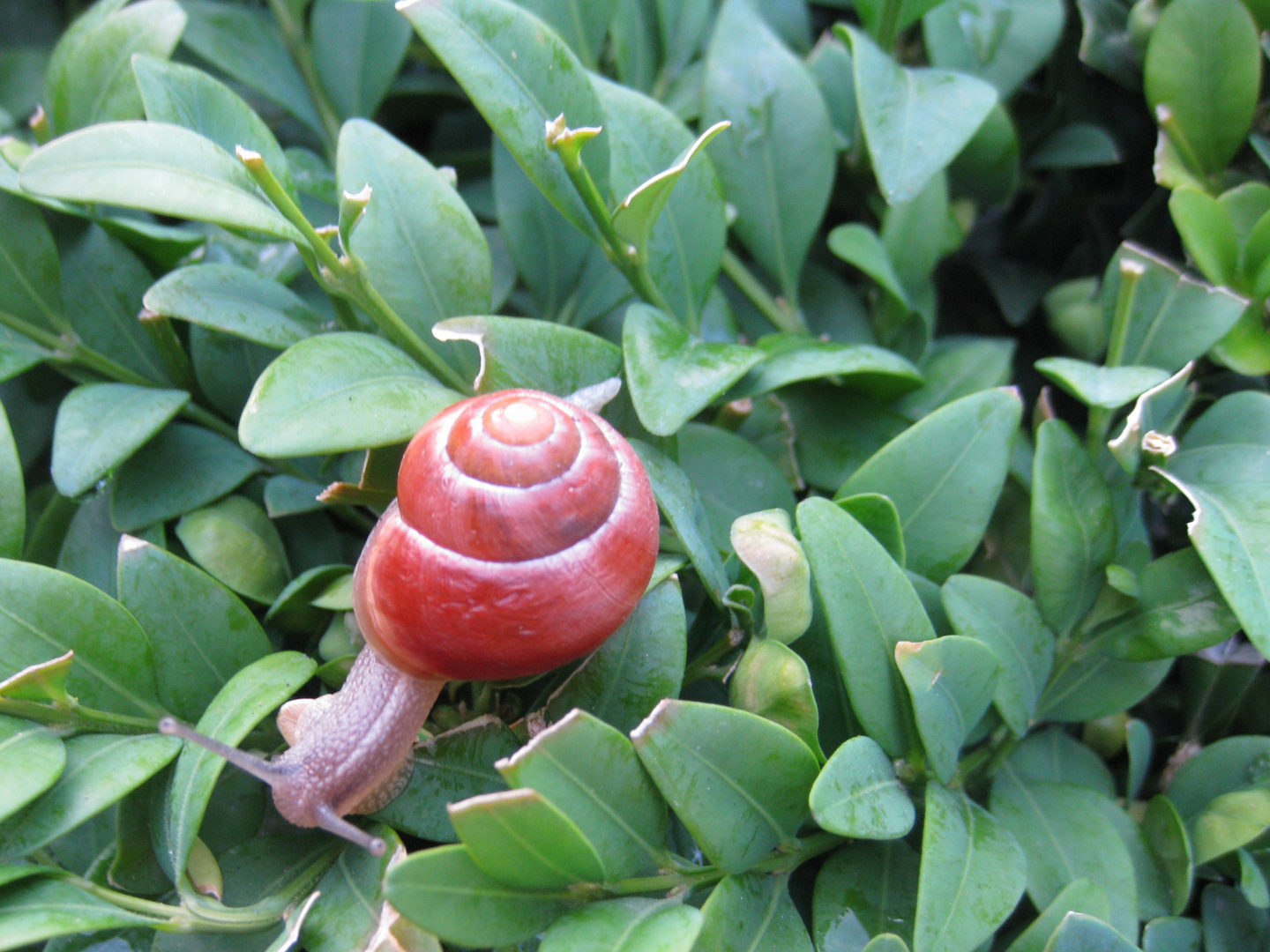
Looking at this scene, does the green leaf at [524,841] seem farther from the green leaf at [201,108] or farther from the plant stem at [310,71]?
the plant stem at [310,71]

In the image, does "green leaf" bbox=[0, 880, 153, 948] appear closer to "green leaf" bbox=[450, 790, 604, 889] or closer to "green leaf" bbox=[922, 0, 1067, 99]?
"green leaf" bbox=[450, 790, 604, 889]

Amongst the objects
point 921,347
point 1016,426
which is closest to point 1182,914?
point 1016,426

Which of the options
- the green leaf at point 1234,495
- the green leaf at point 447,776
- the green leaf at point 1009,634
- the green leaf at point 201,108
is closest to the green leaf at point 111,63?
the green leaf at point 201,108

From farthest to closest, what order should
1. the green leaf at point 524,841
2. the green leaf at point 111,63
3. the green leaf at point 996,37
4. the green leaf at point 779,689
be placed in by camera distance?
the green leaf at point 996,37 < the green leaf at point 111,63 < the green leaf at point 779,689 < the green leaf at point 524,841

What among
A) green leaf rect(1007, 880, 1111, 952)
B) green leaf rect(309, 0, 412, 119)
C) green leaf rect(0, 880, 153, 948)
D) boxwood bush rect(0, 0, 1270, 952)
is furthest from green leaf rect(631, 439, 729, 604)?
green leaf rect(309, 0, 412, 119)

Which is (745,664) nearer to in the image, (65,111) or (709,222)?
(709,222)

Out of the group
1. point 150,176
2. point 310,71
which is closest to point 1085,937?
point 150,176
